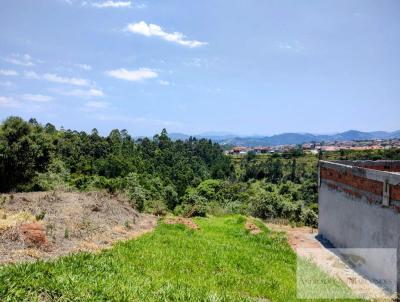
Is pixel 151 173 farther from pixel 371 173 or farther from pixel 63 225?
Result: pixel 371 173

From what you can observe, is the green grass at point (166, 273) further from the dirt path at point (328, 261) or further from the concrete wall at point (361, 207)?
the concrete wall at point (361, 207)

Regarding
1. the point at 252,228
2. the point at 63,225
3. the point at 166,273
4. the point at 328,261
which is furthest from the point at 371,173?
the point at 63,225

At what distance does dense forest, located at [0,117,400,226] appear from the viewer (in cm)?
2812

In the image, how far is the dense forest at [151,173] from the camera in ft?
92.3

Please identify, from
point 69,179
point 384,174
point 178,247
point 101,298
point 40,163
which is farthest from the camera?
point 69,179

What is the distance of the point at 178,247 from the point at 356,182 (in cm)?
671

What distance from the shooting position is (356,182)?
1424 cm

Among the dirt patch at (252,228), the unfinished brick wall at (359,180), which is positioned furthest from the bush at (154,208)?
the unfinished brick wall at (359,180)

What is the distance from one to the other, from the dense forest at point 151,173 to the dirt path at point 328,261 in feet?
23.6

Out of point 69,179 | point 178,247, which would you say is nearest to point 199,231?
point 178,247

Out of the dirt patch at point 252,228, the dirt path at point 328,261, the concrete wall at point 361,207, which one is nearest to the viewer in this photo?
the dirt path at point 328,261

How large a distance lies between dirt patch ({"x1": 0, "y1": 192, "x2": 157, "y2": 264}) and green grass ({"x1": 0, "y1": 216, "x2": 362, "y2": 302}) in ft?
3.87

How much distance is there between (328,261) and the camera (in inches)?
551

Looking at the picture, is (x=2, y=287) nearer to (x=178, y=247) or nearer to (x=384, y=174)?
(x=178, y=247)
